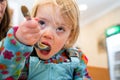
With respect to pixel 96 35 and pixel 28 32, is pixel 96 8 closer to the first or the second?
pixel 96 35

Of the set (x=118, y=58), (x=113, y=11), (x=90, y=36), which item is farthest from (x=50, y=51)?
(x=90, y=36)

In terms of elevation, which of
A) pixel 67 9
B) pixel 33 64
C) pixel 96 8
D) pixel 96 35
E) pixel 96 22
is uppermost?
pixel 96 8

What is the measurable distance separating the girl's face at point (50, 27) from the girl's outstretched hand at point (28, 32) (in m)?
0.12

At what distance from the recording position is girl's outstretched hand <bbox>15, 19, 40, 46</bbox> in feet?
0.85

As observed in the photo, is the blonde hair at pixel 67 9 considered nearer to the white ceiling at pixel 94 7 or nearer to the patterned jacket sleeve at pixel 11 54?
the patterned jacket sleeve at pixel 11 54

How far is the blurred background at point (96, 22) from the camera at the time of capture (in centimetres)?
243

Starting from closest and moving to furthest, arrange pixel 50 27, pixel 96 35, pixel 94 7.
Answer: pixel 50 27
pixel 94 7
pixel 96 35

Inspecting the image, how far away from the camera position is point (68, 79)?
0.46 metres

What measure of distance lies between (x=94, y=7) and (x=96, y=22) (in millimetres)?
355

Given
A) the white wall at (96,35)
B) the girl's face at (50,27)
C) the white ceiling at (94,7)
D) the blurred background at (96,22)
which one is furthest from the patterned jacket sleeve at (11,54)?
the white wall at (96,35)

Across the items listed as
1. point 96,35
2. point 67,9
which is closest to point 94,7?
point 96,35

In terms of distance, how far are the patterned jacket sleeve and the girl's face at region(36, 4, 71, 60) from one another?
0.37 ft

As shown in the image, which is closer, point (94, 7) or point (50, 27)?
point (50, 27)

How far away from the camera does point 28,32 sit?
0.87ft
